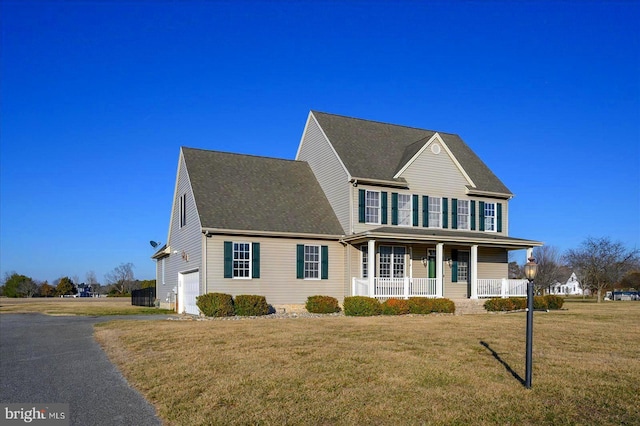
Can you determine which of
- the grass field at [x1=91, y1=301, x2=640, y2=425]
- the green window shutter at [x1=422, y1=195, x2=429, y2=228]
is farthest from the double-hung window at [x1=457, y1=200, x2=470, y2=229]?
the grass field at [x1=91, y1=301, x2=640, y2=425]

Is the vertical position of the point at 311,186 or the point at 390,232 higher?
the point at 311,186

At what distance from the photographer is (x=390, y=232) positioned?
84.2 ft

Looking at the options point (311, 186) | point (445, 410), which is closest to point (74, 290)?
point (311, 186)

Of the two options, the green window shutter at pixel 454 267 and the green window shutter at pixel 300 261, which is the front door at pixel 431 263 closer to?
the green window shutter at pixel 454 267

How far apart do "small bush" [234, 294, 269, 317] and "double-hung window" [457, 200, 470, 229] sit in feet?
37.8

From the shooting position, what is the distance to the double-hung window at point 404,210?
28.2m

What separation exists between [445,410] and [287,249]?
61.3ft

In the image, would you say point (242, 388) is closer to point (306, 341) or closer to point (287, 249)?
point (306, 341)

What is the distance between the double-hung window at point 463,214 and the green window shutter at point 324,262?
7.36 m

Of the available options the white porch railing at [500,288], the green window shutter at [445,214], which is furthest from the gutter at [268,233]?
the white porch railing at [500,288]

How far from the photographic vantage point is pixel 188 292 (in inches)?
1073

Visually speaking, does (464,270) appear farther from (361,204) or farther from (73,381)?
(73,381)

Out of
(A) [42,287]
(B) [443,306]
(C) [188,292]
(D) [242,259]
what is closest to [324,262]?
(D) [242,259]

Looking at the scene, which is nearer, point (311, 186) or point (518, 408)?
point (518, 408)
